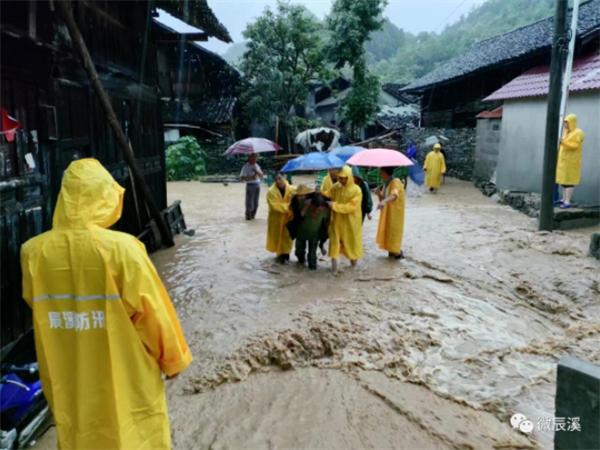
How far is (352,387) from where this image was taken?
3850 mm

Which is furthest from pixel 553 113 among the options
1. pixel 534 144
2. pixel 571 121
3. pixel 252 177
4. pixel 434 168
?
pixel 434 168

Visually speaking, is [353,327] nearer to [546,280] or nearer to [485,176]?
[546,280]

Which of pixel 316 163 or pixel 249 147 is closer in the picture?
pixel 316 163

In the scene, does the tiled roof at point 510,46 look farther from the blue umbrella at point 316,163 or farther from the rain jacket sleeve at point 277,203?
the rain jacket sleeve at point 277,203

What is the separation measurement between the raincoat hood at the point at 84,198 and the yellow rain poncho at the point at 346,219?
4.32m

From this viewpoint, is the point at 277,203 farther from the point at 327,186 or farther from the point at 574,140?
the point at 574,140

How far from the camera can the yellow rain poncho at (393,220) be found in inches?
286

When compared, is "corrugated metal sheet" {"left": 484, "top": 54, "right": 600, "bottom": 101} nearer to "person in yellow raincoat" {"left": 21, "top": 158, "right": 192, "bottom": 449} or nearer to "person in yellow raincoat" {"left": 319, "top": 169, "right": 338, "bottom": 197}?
"person in yellow raincoat" {"left": 319, "top": 169, "right": 338, "bottom": 197}

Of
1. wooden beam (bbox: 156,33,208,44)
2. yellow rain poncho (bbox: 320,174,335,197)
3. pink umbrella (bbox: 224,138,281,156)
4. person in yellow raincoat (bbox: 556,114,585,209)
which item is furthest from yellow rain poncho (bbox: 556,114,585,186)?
wooden beam (bbox: 156,33,208,44)

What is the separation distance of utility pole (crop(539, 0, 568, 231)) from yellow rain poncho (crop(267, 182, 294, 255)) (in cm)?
494

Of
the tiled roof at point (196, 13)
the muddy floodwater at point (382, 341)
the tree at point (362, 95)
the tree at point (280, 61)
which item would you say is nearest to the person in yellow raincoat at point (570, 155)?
the muddy floodwater at point (382, 341)

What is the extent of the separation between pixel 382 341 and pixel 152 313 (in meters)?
2.84

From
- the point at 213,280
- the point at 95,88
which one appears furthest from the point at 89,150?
the point at 213,280

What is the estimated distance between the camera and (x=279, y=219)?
284 inches
